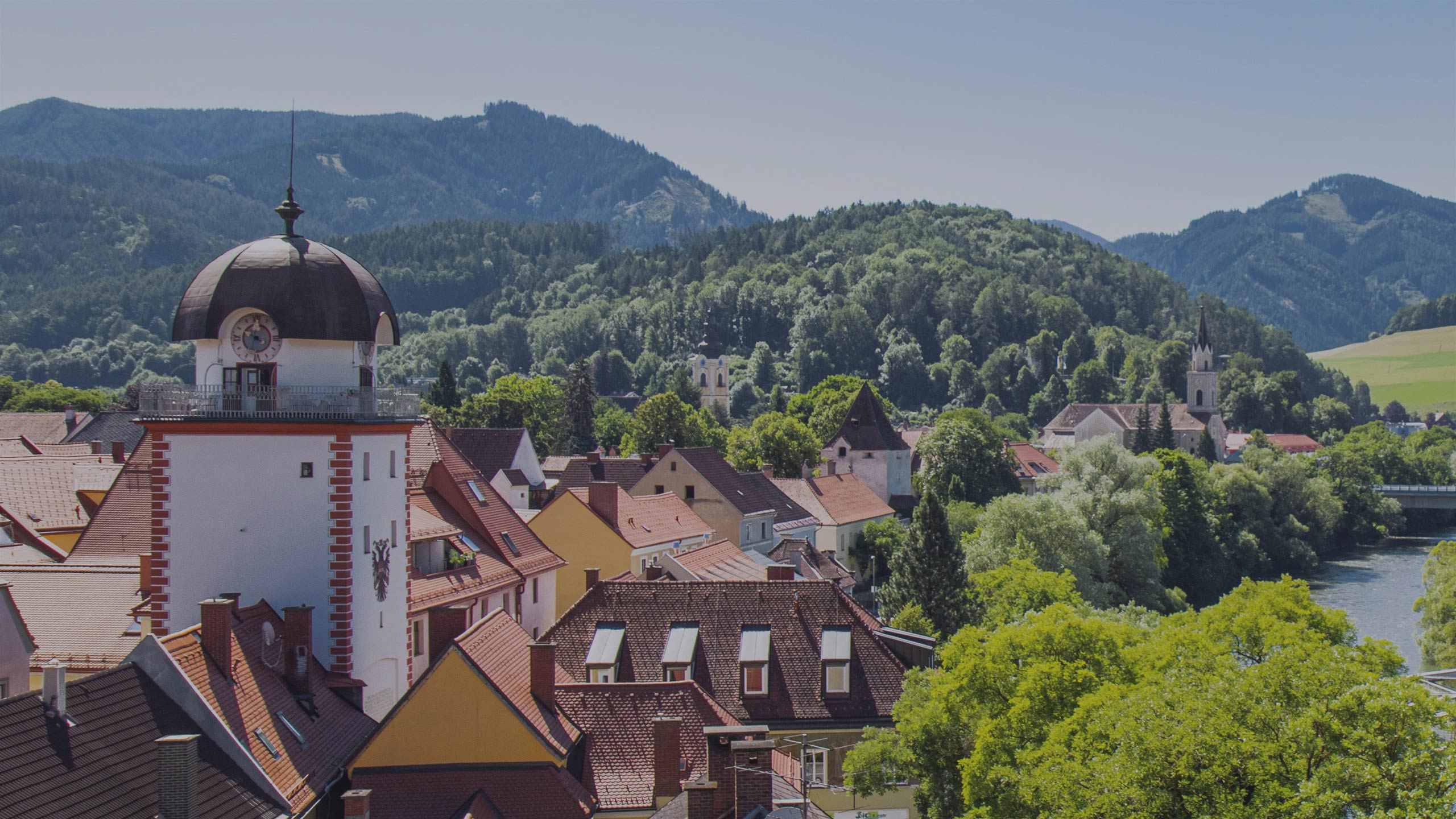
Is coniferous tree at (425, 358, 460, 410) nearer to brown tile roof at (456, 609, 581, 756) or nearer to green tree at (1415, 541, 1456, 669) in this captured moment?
green tree at (1415, 541, 1456, 669)

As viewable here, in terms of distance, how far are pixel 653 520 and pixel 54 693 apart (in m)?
43.2

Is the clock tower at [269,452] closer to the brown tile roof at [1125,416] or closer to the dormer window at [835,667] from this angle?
the dormer window at [835,667]

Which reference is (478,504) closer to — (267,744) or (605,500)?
(605,500)

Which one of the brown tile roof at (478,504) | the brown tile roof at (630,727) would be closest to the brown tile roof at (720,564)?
the brown tile roof at (478,504)

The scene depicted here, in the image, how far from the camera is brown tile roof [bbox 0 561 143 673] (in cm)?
3325

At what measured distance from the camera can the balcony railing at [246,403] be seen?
103 ft

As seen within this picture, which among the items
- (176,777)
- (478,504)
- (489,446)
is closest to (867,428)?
(489,446)

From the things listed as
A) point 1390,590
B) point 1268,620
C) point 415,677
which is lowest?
point 1390,590

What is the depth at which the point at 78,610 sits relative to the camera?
1373 inches

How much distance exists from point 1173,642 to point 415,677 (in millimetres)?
17248

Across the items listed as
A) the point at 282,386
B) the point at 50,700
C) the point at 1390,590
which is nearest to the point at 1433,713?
the point at 50,700

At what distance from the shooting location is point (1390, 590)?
307ft

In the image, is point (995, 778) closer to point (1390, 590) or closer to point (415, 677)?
point (415, 677)

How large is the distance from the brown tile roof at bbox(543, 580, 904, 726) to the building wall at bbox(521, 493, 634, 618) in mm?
16561
